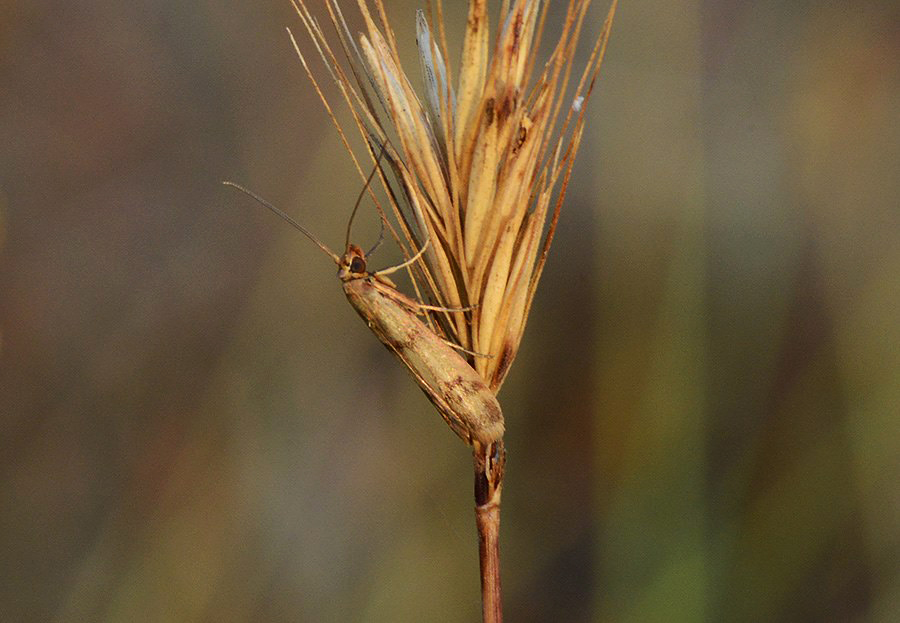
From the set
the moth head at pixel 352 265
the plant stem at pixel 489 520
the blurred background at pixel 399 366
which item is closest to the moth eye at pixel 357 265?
the moth head at pixel 352 265

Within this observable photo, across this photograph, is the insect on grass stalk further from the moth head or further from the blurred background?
the blurred background

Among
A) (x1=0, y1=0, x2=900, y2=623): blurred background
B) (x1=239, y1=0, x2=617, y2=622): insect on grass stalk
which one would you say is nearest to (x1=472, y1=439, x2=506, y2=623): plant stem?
(x1=239, y1=0, x2=617, y2=622): insect on grass stalk

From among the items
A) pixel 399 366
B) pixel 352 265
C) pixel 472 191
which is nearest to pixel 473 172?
pixel 472 191

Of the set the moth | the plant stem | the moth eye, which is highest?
the moth eye

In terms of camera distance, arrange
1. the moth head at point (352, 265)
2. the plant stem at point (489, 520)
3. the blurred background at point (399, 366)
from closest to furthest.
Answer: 1. the plant stem at point (489, 520)
2. the moth head at point (352, 265)
3. the blurred background at point (399, 366)

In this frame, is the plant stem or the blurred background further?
the blurred background

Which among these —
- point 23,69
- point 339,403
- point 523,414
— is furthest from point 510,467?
point 23,69

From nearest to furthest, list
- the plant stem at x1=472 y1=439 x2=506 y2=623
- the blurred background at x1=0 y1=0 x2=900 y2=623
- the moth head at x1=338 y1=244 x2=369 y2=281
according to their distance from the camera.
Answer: the plant stem at x1=472 y1=439 x2=506 y2=623 < the moth head at x1=338 y1=244 x2=369 y2=281 < the blurred background at x1=0 y1=0 x2=900 y2=623

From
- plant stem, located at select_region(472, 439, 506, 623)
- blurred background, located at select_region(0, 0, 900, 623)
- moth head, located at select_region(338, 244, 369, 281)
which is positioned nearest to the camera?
plant stem, located at select_region(472, 439, 506, 623)

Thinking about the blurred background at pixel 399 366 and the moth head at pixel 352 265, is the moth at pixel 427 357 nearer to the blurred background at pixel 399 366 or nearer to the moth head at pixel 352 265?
the moth head at pixel 352 265
